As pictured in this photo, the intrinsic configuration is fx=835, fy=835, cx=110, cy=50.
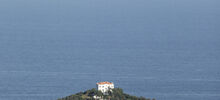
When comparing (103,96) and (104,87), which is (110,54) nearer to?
(104,87)

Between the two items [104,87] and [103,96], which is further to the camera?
[104,87]

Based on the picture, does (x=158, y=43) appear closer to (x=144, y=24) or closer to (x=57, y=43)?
(x=57, y=43)

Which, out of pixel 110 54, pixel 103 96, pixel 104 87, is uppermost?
pixel 110 54

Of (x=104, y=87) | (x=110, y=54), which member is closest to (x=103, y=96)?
(x=104, y=87)

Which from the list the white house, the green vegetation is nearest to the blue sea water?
the white house

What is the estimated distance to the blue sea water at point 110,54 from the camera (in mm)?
75625

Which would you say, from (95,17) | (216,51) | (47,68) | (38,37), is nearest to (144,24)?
(95,17)

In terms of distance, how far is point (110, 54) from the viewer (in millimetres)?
99062

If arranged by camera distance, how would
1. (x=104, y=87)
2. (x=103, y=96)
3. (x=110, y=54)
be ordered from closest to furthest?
(x=103, y=96) < (x=104, y=87) < (x=110, y=54)

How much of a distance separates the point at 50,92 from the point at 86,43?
1538 inches

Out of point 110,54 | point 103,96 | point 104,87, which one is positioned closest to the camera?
point 103,96

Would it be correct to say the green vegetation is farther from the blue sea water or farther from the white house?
the blue sea water

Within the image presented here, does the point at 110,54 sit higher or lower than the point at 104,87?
higher

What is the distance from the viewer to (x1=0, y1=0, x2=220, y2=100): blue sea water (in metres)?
75.6
